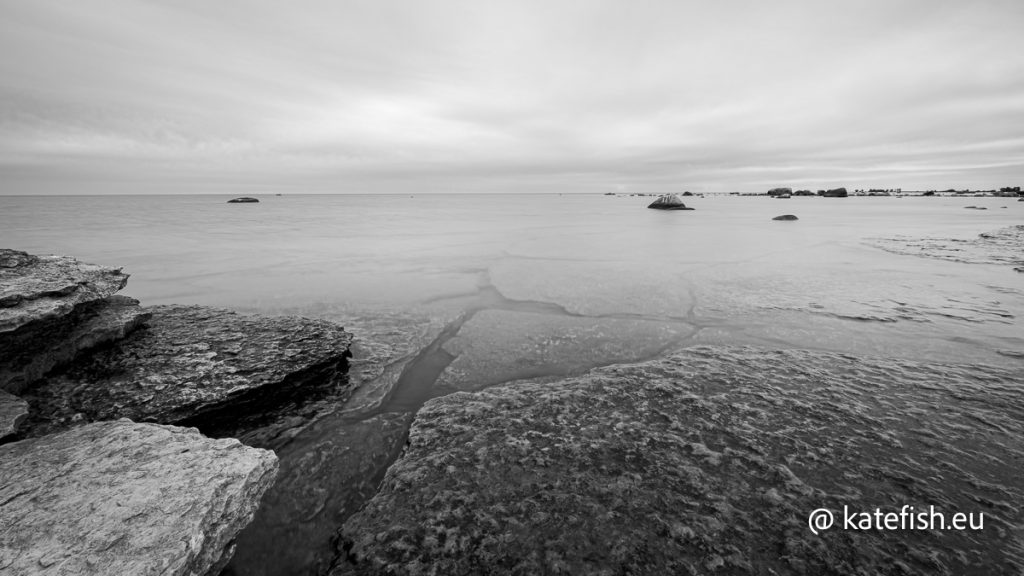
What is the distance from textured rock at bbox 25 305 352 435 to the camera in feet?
11.0

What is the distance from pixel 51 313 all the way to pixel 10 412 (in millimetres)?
1030

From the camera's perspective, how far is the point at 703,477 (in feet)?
8.87

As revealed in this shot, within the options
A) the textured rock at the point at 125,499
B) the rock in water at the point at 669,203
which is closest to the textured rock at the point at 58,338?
the textured rock at the point at 125,499

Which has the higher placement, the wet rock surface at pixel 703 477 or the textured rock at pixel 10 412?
the textured rock at pixel 10 412

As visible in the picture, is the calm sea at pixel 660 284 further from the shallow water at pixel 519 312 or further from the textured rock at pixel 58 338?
the textured rock at pixel 58 338

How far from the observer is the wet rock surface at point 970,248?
1137 cm

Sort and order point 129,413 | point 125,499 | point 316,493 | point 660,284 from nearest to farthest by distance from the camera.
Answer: point 125,499 → point 316,493 → point 129,413 → point 660,284

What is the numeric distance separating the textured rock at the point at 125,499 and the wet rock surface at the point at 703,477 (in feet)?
2.42

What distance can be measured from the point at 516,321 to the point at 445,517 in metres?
4.11

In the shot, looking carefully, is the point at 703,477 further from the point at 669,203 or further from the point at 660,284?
the point at 669,203

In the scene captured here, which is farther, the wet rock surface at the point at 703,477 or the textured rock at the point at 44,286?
the textured rock at the point at 44,286

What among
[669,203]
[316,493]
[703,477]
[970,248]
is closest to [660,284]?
[703,477]

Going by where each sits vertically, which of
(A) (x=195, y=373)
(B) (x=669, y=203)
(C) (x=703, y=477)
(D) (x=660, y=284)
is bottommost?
(C) (x=703, y=477)

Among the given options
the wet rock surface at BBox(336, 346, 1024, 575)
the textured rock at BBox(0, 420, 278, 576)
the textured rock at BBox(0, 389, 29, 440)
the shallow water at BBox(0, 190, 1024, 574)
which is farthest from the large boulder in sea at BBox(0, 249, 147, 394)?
the wet rock surface at BBox(336, 346, 1024, 575)
